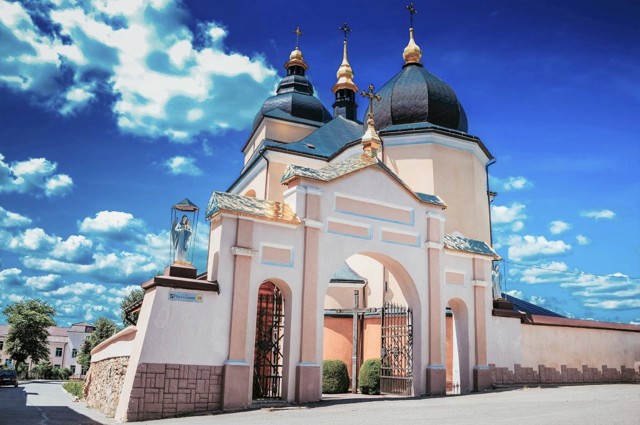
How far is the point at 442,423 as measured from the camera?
8.78m

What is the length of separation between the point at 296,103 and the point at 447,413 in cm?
2427

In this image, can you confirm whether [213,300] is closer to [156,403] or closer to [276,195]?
[156,403]

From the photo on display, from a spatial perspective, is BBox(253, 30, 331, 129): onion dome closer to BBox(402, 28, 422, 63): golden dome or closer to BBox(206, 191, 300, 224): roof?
BBox(402, 28, 422, 63): golden dome

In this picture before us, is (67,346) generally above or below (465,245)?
below

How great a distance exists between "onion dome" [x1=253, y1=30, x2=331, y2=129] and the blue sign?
20.4 meters

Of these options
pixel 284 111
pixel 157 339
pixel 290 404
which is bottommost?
pixel 290 404

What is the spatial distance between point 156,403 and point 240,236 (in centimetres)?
378

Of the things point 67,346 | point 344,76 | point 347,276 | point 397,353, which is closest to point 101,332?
point 67,346

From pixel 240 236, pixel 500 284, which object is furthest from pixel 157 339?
pixel 500 284

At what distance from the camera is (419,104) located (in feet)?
73.2

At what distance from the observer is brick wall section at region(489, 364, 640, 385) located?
16500 millimetres

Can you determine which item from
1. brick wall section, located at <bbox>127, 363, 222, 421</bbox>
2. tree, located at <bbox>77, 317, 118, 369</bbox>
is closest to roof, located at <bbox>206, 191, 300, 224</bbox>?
brick wall section, located at <bbox>127, 363, 222, 421</bbox>

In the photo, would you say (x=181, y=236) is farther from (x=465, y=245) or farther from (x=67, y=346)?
(x=67, y=346)

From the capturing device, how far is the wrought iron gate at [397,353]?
609 inches
